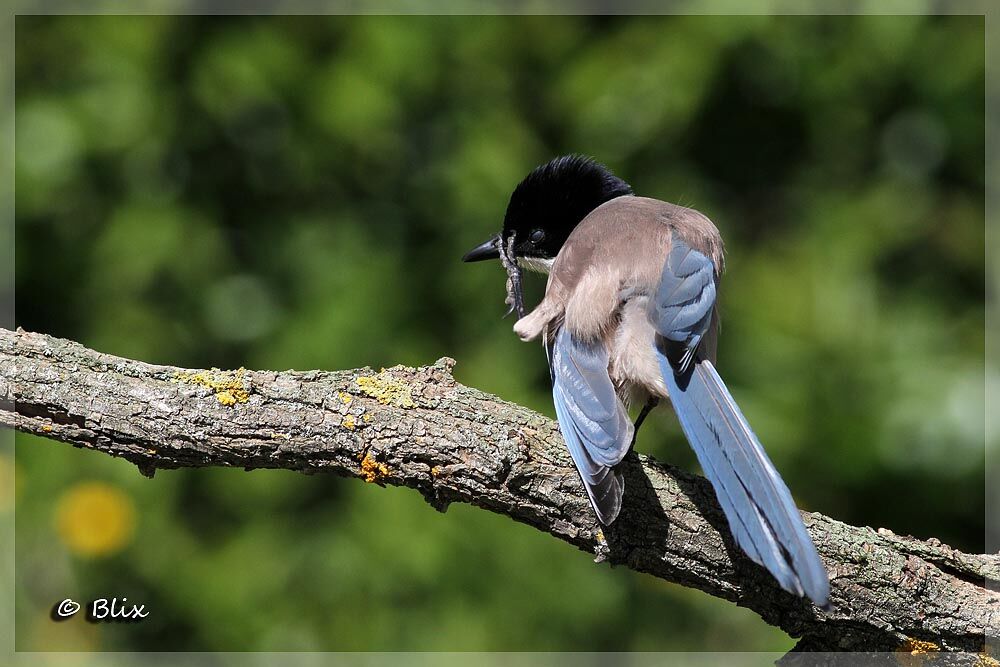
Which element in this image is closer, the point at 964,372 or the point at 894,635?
the point at 894,635

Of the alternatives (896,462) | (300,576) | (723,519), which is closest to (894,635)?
(723,519)

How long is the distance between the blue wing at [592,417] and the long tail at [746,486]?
6.2 inches

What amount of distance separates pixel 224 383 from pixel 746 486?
1.13 meters

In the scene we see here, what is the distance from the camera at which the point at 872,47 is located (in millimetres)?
3963

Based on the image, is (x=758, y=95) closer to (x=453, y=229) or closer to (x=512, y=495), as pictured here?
(x=453, y=229)

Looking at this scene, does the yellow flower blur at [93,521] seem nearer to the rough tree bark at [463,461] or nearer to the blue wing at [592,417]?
the rough tree bark at [463,461]

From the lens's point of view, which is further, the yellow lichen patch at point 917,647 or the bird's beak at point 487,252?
the bird's beak at point 487,252

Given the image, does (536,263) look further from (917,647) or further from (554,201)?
(917,647)

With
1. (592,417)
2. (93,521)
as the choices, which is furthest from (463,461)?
(93,521)

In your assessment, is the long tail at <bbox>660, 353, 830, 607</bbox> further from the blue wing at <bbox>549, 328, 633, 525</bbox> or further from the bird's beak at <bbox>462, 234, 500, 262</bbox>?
the bird's beak at <bbox>462, 234, 500, 262</bbox>

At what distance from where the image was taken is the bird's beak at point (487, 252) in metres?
3.40

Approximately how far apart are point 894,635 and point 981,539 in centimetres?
171

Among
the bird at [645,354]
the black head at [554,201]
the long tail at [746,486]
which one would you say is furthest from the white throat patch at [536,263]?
the long tail at [746,486]

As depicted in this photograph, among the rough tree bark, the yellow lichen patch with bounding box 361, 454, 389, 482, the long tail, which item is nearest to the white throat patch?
the long tail
